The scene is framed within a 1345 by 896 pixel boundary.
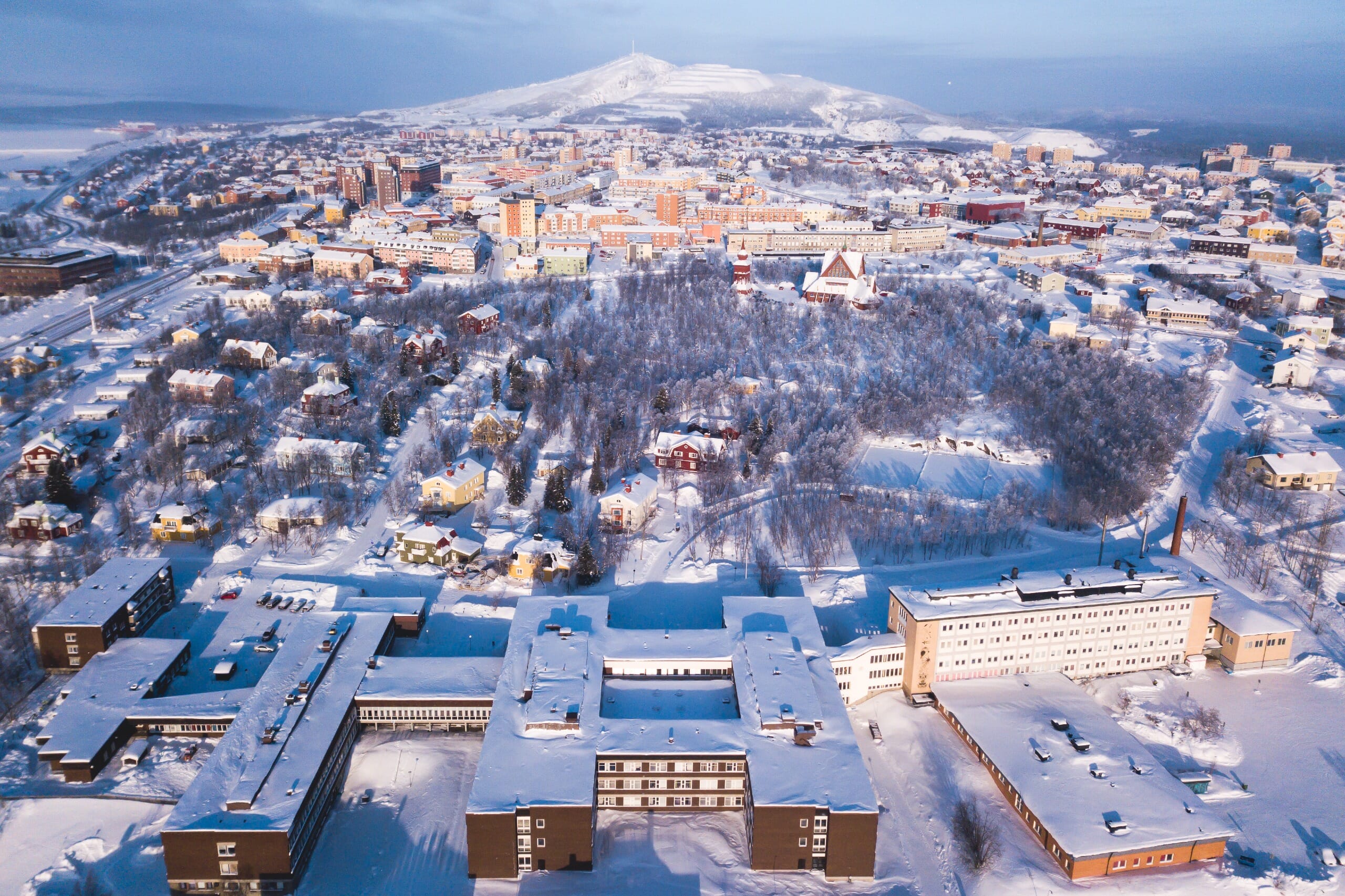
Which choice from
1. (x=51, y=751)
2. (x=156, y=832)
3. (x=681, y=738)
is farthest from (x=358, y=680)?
(x=681, y=738)

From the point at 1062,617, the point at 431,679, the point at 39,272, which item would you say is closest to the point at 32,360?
the point at 39,272

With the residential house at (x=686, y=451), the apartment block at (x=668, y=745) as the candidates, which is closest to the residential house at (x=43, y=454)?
the apartment block at (x=668, y=745)

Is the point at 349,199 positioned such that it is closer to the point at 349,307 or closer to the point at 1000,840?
the point at 349,307

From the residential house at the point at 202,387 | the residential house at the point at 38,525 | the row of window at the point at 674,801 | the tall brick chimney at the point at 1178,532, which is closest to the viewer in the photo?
the row of window at the point at 674,801

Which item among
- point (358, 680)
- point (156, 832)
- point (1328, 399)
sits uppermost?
point (1328, 399)

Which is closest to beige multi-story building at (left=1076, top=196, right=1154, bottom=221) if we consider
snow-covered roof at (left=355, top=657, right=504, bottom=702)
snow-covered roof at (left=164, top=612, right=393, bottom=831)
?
snow-covered roof at (left=355, top=657, right=504, bottom=702)

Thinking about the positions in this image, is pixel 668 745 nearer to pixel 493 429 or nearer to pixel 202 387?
pixel 493 429

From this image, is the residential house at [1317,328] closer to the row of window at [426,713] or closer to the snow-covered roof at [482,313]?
the snow-covered roof at [482,313]
